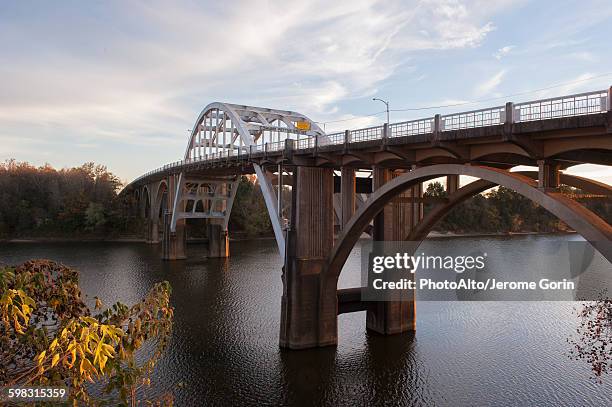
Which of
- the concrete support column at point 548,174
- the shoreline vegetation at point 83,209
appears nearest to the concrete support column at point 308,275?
the concrete support column at point 548,174

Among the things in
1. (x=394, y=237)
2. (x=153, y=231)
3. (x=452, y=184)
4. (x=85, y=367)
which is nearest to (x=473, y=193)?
(x=452, y=184)

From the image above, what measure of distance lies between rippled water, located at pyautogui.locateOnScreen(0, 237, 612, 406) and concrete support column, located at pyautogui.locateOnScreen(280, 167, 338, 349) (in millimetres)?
905

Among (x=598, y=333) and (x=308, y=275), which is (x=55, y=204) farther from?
(x=598, y=333)

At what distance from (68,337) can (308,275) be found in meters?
17.7

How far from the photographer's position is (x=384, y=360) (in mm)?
20844

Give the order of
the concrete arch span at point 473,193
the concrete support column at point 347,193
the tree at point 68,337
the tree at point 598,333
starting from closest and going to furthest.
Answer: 1. the tree at point 68,337
2. the tree at point 598,333
3. the concrete arch span at point 473,193
4. the concrete support column at point 347,193

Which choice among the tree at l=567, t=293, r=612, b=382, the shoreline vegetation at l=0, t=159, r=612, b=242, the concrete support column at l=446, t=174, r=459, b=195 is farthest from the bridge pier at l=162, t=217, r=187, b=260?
the tree at l=567, t=293, r=612, b=382

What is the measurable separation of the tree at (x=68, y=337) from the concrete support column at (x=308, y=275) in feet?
50.2

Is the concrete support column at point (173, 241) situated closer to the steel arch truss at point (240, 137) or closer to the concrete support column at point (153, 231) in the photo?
the steel arch truss at point (240, 137)

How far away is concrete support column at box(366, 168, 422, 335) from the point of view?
77.3ft

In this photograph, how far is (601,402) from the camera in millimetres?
16500

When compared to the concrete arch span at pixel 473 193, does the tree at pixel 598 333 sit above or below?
below

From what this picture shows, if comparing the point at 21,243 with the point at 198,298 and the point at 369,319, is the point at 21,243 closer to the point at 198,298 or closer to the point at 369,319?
the point at 198,298

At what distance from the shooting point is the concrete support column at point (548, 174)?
44.0 feet
